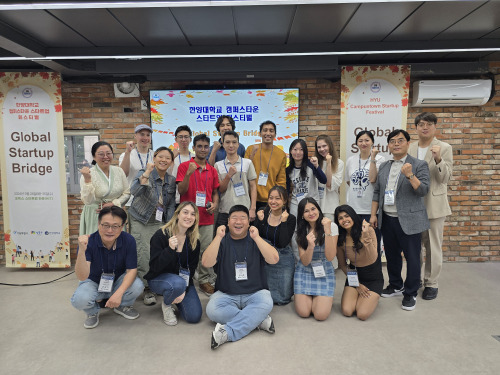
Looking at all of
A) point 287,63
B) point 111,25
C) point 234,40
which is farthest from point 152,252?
point 287,63

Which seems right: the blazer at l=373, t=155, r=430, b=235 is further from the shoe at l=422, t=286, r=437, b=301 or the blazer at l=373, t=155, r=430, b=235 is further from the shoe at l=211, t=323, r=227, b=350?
the shoe at l=211, t=323, r=227, b=350

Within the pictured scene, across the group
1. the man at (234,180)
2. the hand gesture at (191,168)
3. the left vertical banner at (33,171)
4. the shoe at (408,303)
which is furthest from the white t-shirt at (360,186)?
the left vertical banner at (33,171)

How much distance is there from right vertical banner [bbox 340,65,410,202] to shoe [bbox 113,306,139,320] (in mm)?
3204

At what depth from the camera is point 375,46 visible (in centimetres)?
373

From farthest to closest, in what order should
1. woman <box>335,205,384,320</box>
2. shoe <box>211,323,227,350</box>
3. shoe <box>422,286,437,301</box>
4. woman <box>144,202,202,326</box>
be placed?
shoe <box>422,286,437,301</box>, woman <box>335,205,384,320</box>, woman <box>144,202,202,326</box>, shoe <box>211,323,227,350</box>

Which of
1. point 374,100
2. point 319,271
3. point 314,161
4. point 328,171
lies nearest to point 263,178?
point 314,161

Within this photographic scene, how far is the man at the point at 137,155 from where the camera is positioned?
137 inches

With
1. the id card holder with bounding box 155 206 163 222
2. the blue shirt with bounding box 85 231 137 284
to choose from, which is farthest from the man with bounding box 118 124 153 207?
the blue shirt with bounding box 85 231 137 284

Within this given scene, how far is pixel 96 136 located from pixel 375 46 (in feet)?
12.3

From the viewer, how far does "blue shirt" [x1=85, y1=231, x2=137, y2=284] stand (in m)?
2.75

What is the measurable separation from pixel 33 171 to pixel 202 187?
2593 mm

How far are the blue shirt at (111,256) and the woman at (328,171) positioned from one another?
6.69 ft

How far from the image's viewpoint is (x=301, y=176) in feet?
11.6

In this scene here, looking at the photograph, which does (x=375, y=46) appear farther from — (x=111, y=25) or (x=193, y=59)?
(x=111, y=25)
